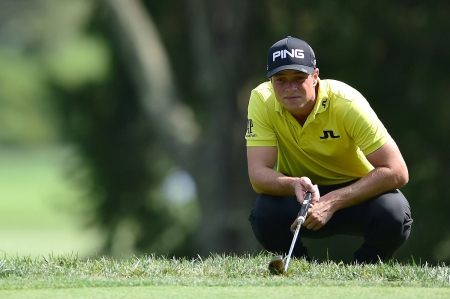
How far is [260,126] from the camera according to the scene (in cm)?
418

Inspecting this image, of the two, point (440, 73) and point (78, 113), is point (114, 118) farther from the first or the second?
point (440, 73)

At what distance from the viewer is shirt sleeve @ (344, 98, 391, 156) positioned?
392 centimetres

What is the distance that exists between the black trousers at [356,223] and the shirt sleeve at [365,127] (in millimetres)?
262

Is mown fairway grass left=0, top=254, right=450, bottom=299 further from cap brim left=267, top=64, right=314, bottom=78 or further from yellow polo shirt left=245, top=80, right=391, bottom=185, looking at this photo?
cap brim left=267, top=64, right=314, bottom=78

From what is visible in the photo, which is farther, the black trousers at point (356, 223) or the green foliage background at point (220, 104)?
the green foliage background at point (220, 104)

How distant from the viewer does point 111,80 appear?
32.2 ft

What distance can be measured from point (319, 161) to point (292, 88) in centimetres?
44

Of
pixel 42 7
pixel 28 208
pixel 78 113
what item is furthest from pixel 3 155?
pixel 78 113

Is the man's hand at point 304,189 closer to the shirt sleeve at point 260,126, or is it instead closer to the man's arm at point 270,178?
the man's arm at point 270,178

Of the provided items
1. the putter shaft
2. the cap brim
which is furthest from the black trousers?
the cap brim

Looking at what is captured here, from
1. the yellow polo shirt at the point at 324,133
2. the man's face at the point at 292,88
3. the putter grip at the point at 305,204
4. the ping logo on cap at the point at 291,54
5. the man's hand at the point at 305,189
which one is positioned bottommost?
the putter grip at the point at 305,204

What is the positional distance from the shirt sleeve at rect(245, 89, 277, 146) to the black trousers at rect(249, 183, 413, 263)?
0.27m

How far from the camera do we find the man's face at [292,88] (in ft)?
13.1

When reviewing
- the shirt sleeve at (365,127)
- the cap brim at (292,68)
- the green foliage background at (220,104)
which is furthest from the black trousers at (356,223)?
the green foliage background at (220,104)
